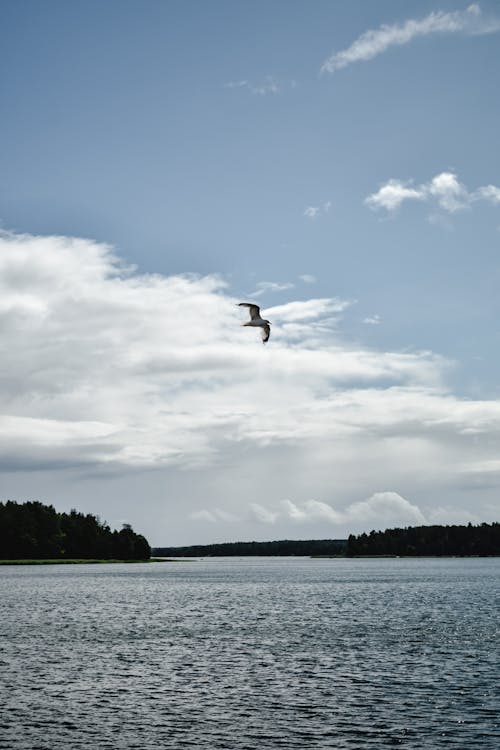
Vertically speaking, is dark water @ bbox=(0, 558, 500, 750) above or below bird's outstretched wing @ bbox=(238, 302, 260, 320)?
below

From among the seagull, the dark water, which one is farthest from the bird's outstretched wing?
the dark water

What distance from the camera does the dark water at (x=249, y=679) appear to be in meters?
37.0

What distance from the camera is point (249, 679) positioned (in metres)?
51.2

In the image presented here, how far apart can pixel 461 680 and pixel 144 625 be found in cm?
4325

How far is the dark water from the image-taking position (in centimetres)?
3703

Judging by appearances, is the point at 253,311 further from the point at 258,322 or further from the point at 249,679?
the point at 249,679

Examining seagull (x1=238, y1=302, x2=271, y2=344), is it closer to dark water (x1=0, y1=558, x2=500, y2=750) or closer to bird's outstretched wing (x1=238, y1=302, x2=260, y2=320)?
bird's outstretched wing (x1=238, y1=302, x2=260, y2=320)

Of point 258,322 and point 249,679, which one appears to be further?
point 249,679

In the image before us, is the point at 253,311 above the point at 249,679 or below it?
above

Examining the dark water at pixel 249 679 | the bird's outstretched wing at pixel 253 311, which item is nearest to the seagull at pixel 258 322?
the bird's outstretched wing at pixel 253 311

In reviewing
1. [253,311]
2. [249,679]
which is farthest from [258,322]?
[249,679]

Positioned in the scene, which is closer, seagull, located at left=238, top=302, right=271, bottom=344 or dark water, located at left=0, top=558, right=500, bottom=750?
seagull, located at left=238, top=302, right=271, bottom=344

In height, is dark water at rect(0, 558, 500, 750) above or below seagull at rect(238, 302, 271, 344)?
below

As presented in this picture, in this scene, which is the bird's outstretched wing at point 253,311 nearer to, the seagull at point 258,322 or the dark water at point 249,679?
the seagull at point 258,322
